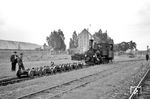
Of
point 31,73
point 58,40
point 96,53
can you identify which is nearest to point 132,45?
point 58,40

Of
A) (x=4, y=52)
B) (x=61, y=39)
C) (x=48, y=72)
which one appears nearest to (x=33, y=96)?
(x=48, y=72)

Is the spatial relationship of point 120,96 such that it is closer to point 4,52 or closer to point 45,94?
point 45,94

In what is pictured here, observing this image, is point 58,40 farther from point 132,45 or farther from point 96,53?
point 96,53

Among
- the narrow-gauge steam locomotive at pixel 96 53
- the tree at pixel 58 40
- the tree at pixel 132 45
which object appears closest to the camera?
the narrow-gauge steam locomotive at pixel 96 53

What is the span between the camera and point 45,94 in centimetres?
1076

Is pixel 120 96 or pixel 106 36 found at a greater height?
pixel 106 36

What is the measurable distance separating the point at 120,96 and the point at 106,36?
127 metres

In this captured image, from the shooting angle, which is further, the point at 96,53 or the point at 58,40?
the point at 58,40

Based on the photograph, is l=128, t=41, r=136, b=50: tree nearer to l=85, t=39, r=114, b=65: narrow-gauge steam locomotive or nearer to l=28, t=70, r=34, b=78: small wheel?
l=85, t=39, r=114, b=65: narrow-gauge steam locomotive

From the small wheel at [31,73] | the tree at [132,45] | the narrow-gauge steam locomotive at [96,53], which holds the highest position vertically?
the tree at [132,45]

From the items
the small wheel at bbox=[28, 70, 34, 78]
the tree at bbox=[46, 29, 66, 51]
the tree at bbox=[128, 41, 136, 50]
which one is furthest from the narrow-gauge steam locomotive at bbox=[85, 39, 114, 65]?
the tree at bbox=[128, 41, 136, 50]

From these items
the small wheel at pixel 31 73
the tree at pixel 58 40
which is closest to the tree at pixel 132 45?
the tree at pixel 58 40

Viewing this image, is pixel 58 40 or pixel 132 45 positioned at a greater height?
pixel 58 40

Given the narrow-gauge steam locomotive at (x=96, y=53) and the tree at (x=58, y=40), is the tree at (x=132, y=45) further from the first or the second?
the narrow-gauge steam locomotive at (x=96, y=53)
